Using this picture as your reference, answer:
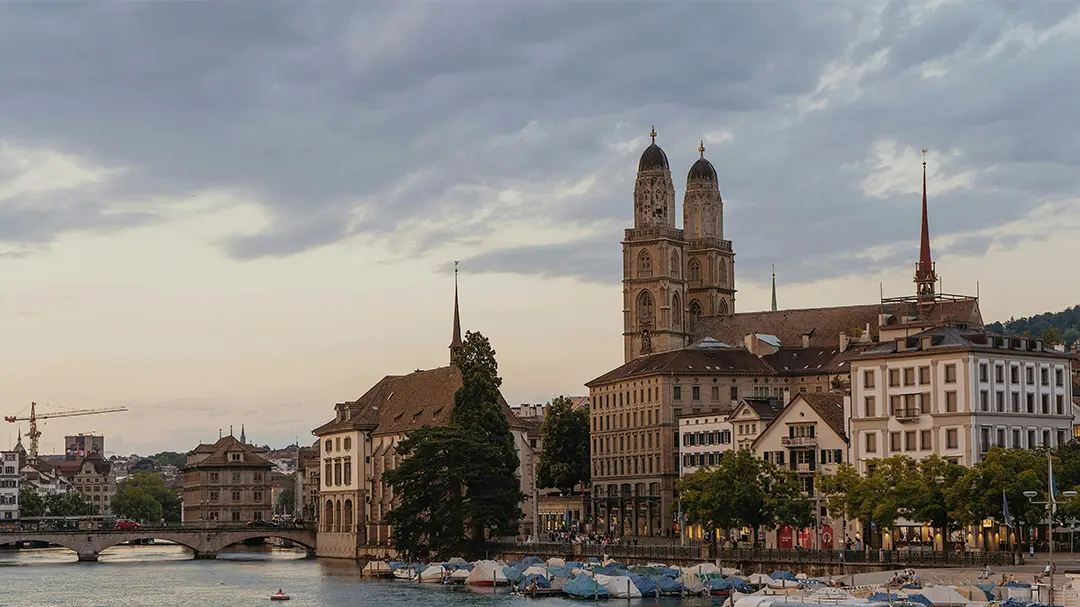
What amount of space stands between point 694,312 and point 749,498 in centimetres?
8362

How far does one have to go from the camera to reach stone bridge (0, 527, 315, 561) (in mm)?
158000

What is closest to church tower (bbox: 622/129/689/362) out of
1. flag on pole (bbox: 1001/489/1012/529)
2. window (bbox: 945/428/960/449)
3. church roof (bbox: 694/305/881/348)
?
church roof (bbox: 694/305/881/348)

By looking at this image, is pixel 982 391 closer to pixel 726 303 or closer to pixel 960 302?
pixel 960 302

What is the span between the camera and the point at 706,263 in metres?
197

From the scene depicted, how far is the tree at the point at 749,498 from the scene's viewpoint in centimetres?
11244

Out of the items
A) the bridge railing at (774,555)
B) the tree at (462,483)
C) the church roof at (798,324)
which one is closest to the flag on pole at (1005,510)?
the bridge railing at (774,555)

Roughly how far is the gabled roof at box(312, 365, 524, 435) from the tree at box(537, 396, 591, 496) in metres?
18.4

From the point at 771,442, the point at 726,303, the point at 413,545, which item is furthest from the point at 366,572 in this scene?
the point at 726,303

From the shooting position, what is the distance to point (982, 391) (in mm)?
112312

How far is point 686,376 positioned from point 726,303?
39007 millimetres

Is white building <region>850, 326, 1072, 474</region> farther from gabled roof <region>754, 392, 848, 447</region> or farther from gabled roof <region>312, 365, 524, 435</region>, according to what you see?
gabled roof <region>312, 365, 524, 435</region>

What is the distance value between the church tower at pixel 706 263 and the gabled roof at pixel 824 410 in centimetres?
6517

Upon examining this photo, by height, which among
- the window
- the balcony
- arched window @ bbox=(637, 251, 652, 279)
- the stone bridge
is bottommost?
the stone bridge

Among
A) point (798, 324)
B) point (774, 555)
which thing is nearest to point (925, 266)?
point (798, 324)
